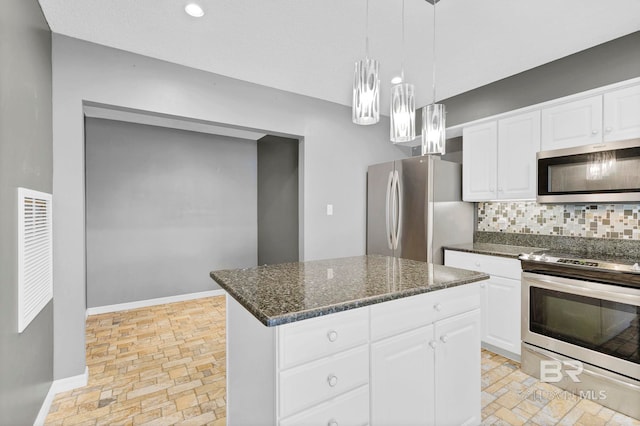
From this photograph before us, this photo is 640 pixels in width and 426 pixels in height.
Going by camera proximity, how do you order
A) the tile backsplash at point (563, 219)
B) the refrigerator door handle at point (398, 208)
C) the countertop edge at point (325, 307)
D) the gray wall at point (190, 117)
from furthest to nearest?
the refrigerator door handle at point (398, 208)
the tile backsplash at point (563, 219)
the gray wall at point (190, 117)
the countertop edge at point (325, 307)

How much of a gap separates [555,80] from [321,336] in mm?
2898

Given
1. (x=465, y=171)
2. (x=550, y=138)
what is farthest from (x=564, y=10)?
(x=465, y=171)

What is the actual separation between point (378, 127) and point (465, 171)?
126 cm

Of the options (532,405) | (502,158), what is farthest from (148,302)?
(502,158)

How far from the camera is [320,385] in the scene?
1146mm

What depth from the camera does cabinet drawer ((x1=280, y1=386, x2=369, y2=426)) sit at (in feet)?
3.63

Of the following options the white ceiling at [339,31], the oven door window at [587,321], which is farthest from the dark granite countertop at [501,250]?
the white ceiling at [339,31]

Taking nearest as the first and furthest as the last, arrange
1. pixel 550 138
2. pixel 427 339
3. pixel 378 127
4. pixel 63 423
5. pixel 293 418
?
pixel 293 418 < pixel 427 339 < pixel 63 423 < pixel 550 138 < pixel 378 127

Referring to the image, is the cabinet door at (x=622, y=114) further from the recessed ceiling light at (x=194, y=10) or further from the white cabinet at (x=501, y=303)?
the recessed ceiling light at (x=194, y=10)

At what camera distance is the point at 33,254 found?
1714 millimetres

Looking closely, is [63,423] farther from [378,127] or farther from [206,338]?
[378,127]

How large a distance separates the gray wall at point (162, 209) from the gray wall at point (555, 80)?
323 centimetres

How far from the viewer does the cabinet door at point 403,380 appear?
51.4 inches

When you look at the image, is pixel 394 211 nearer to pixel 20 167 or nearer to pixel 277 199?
pixel 277 199
